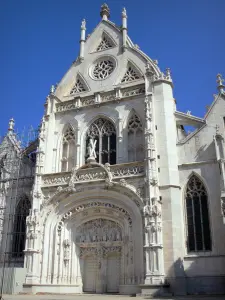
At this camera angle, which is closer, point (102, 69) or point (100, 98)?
point (100, 98)

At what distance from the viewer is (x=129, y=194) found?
19.1 metres

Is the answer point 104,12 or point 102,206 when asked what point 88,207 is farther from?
point 104,12

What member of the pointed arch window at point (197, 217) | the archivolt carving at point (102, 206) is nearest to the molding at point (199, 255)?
the pointed arch window at point (197, 217)

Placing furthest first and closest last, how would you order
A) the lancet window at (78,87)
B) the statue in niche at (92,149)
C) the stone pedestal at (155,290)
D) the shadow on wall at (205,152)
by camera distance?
the lancet window at (78,87)
the statue in niche at (92,149)
the shadow on wall at (205,152)
the stone pedestal at (155,290)

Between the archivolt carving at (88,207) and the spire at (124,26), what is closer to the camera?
the archivolt carving at (88,207)

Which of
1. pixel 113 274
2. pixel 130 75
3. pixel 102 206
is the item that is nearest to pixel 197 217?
pixel 102 206

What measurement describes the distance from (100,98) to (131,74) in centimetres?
307

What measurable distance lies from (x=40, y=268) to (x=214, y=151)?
11.9 meters

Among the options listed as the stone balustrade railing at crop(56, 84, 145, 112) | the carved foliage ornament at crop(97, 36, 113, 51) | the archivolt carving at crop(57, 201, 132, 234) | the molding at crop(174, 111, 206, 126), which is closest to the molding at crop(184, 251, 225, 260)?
the archivolt carving at crop(57, 201, 132, 234)

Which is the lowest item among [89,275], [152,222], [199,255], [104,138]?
[89,275]

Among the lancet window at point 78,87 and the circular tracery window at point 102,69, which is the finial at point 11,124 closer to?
the lancet window at point 78,87

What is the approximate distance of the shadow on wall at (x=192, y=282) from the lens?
54.5ft

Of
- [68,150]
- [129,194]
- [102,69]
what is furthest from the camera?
[102,69]

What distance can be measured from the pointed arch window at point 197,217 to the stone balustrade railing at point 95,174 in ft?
9.87
